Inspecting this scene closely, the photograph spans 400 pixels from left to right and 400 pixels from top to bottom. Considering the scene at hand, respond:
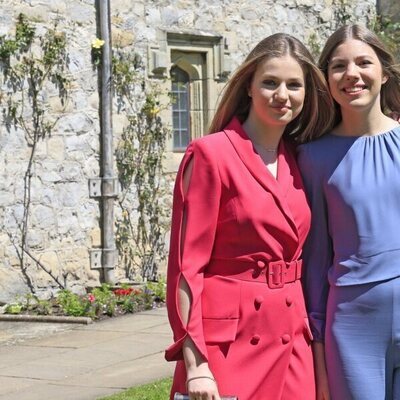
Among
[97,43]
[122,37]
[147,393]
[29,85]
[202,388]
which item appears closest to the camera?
[202,388]

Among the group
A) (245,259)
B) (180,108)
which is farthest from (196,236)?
(180,108)

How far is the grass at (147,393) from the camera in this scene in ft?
19.0

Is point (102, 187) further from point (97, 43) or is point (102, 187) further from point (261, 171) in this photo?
point (261, 171)

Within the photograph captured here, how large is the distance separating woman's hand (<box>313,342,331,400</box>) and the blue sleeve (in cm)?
3

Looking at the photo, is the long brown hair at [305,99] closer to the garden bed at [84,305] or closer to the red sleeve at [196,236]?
the red sleeve at [196,236]

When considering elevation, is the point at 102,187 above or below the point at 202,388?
above

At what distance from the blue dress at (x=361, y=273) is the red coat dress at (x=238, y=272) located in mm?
106

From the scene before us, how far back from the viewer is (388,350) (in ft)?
10.4

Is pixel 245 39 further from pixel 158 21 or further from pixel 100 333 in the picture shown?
pixel 100 333

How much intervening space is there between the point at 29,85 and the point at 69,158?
2.78ft

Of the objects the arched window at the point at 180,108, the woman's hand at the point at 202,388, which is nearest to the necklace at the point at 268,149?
the woman's hand at the point at 202,388

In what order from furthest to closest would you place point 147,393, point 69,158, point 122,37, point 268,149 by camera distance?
point 122,37 < point 69,158 < point 147,393 < point 268,149

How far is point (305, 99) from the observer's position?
3.39m

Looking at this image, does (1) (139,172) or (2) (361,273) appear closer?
(2) (361,273)
